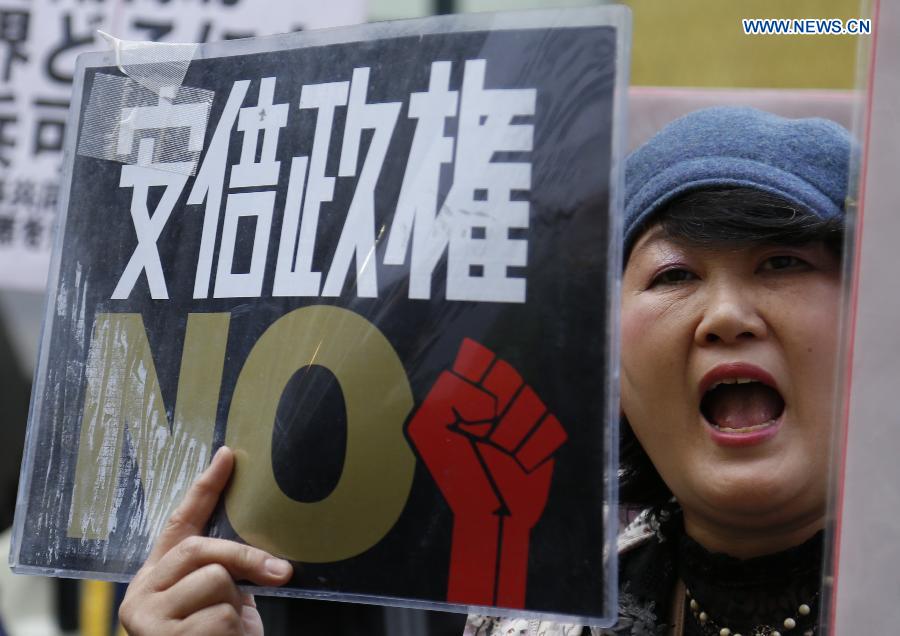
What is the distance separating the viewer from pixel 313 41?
1416mm

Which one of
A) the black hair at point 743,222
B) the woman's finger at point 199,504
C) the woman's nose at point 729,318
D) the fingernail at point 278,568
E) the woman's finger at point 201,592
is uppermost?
the black hair at point 743,222

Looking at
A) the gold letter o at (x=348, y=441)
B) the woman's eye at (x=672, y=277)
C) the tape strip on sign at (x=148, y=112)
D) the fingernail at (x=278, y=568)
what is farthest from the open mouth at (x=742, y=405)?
the tape strip on sign at (x=148, y=112)

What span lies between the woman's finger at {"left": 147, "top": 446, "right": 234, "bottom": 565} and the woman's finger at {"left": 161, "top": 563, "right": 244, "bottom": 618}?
5 centimetres

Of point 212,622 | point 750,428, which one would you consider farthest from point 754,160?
point 212,622

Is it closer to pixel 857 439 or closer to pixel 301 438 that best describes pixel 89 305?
pixel 301 438

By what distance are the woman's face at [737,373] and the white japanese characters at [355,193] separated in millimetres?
288

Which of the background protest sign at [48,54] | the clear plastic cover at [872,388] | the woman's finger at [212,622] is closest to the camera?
the clear plastic cover at [872,388]

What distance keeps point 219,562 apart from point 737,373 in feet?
2.22

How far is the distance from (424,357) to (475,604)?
29 centimetres

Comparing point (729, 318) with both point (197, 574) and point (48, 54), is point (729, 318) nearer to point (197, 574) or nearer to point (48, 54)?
point (197, 574)

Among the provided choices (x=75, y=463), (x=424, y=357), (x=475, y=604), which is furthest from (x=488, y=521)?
(x=75, y=463)

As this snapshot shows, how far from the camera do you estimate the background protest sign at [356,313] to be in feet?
3.97

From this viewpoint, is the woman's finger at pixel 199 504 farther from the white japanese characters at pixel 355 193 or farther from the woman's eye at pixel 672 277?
the woman's eye at pixel 672 277

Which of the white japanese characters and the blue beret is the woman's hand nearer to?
the white japanese characters
